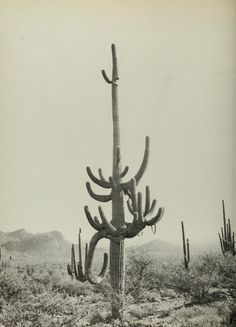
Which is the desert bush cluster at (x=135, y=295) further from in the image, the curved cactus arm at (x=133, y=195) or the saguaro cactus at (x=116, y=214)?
the curved cactus arm at (x=133, y=195)

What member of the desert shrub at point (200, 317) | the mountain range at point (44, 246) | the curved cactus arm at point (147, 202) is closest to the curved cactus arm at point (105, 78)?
the curved cactus arm at point (147, 202)

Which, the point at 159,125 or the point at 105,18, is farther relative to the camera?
the point at 159,125

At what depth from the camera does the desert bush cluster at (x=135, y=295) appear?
18.7 feet

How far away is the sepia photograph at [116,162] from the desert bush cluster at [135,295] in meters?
0.01

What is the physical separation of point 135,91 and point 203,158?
4.07 ft

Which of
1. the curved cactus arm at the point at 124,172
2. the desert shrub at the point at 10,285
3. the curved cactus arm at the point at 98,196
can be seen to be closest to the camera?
the desert shrub at the point at 10,285

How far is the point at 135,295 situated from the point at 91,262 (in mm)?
722

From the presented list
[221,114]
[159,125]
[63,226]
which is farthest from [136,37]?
[63,226]

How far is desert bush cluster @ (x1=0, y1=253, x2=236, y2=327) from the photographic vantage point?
5703mm

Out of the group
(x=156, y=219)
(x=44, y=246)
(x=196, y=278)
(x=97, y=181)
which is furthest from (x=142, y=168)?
(x=196, y=278)

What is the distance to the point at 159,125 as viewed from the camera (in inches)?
249

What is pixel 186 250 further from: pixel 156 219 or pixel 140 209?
pixel 140 209

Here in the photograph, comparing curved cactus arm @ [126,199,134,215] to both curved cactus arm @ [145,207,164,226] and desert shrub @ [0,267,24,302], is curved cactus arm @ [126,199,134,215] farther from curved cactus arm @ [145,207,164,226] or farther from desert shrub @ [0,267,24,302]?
desert shrub @ [0,267,24,302]

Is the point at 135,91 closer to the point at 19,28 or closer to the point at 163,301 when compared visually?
the point at 19,28
